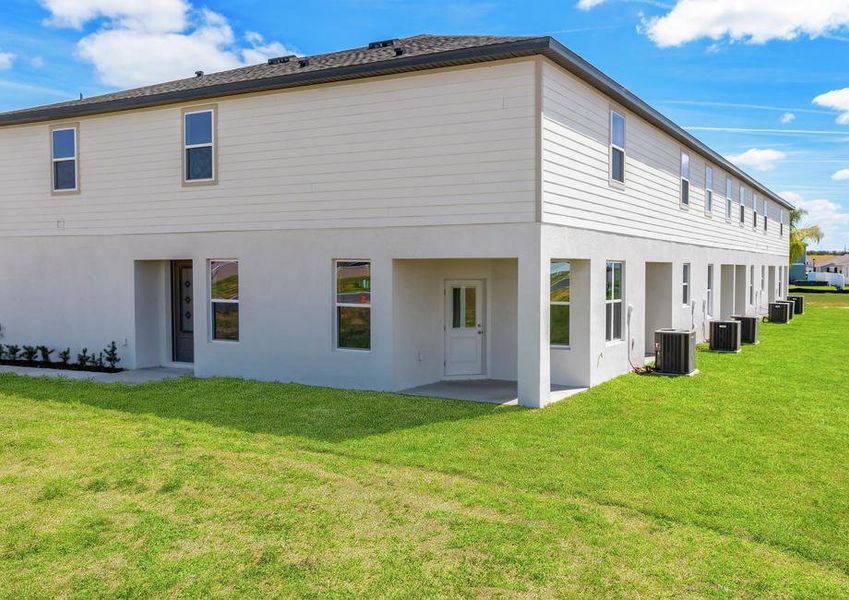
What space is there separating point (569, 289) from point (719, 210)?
12834 millimetres

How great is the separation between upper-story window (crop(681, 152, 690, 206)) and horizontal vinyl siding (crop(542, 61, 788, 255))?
0.27 metres

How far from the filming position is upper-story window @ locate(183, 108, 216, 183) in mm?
13070

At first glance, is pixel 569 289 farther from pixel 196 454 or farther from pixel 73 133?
pixel 73 133

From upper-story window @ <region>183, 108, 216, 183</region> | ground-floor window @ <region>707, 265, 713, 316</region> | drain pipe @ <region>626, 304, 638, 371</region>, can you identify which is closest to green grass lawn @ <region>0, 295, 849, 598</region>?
drain pipe @ <region>626, 304, 638, 371</region>

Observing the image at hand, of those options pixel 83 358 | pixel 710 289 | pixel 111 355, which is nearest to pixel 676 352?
pixel 710 289

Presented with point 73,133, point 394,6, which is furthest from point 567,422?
point 73,133

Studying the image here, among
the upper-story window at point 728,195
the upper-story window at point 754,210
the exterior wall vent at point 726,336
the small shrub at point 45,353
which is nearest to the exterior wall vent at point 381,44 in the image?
the small shrub at point 45,353

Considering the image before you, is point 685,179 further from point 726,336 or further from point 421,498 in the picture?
point 421,498

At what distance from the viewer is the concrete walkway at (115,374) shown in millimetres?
12828

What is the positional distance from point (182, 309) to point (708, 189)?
615 inches

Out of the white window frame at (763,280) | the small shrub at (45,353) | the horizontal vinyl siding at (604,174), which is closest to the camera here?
the horizontal vinyl siding at (604,174)

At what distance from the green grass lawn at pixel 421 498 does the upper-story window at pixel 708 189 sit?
37.7ft

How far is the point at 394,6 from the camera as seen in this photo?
13570 millimetres

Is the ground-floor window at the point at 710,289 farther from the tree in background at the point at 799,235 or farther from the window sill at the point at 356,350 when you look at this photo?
the tree in background at the point at 799,235
